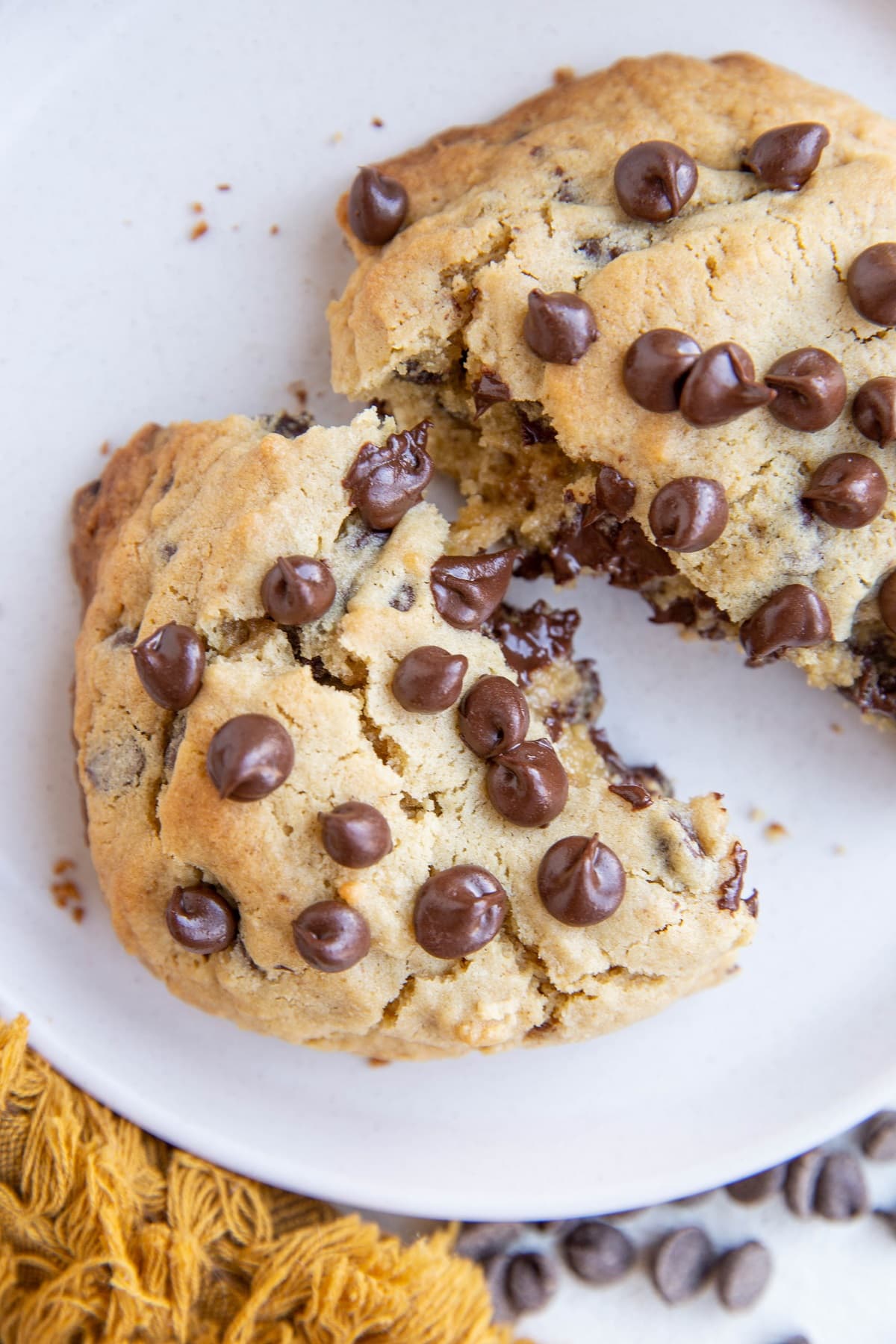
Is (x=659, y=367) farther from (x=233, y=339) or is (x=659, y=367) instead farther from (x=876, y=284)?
(x=233, y=339)

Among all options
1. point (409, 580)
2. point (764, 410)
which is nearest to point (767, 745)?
point (764, 410)

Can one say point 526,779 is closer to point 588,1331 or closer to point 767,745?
point 767,745

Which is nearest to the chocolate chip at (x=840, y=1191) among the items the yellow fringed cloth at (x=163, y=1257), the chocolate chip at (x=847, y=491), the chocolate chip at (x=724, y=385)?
the yellow fringed cloth at (x=163, y=1257)

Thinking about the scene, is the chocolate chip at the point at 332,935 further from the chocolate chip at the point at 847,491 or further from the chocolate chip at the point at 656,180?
the chocolate chip at the point at 656,180

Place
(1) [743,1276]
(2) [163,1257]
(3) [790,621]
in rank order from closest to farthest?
(3) [790,621], (2) [163,1257], (1) [743,1276]

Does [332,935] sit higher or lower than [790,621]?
lower

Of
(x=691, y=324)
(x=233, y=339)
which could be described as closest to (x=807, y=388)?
(x=691, y=324)

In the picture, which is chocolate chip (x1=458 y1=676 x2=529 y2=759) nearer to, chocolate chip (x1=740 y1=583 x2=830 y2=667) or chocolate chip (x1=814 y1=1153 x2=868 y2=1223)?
chocolate chip (x1=740 y1=583 x2=830 y2=667)
